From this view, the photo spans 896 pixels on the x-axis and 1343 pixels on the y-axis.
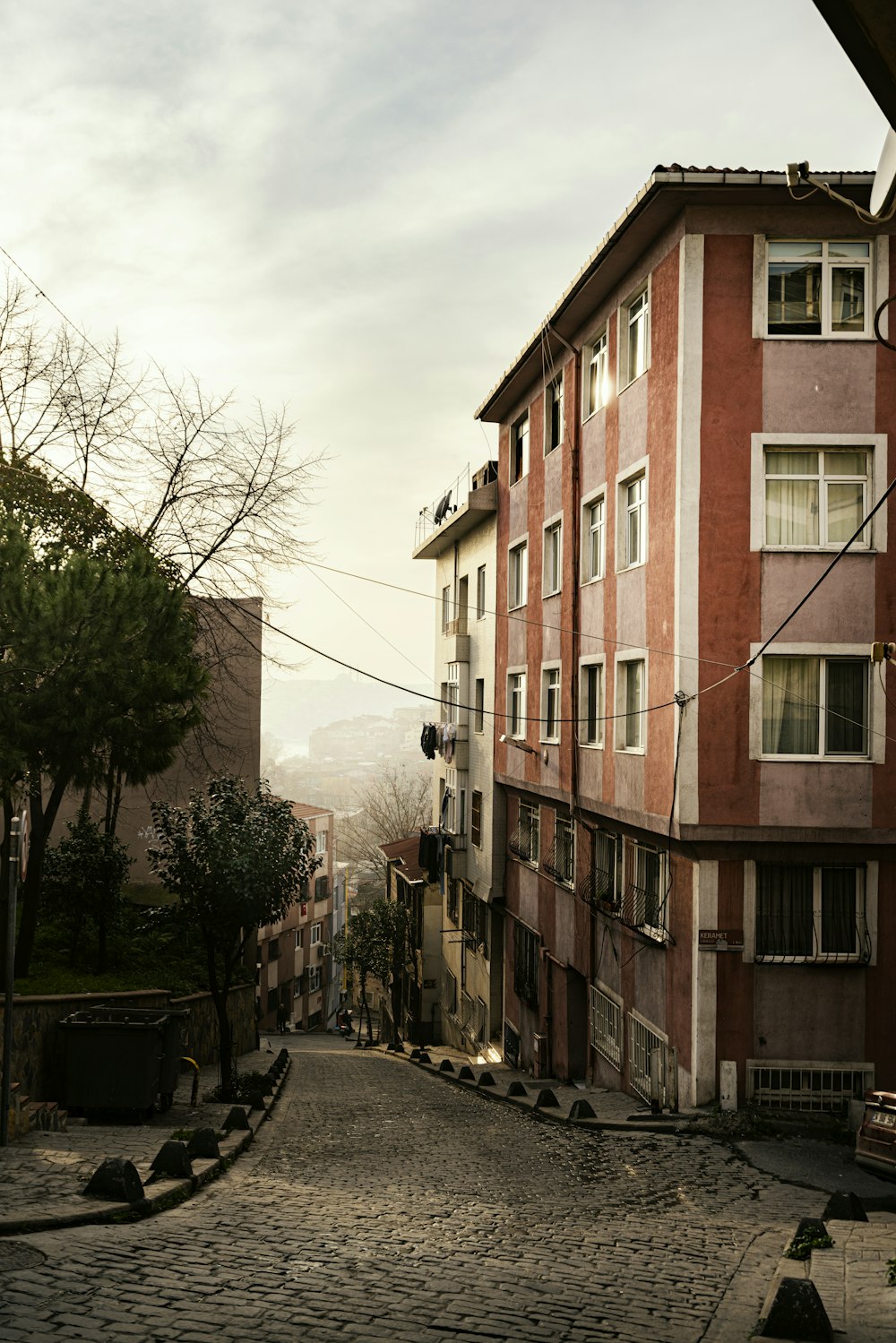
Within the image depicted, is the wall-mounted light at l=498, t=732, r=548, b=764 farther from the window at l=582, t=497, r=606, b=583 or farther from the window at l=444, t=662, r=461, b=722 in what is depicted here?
the window at l=582, t=497, r=606, b=583

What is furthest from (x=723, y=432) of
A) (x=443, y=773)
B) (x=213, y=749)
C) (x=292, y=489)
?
(x=443, y=773)

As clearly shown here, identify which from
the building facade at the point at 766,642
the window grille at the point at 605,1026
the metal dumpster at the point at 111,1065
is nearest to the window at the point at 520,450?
the building facade at the point at 766,642

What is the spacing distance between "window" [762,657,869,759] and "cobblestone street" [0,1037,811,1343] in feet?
16.7

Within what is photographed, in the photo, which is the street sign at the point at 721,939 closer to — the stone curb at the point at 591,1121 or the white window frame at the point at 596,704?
the stone curb at the point at 591,1121

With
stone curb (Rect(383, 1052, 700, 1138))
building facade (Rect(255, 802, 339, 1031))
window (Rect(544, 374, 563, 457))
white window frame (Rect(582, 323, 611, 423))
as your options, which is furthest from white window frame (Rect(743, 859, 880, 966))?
building facade (Rect(255, 802, 339, 1031))

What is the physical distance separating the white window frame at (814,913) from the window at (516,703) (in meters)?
11.1

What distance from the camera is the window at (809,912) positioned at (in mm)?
14305

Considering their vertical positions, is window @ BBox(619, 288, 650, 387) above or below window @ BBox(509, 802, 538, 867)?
above

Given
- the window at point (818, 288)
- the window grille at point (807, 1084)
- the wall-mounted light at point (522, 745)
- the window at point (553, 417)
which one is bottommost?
the window grille at point (807, 1084)

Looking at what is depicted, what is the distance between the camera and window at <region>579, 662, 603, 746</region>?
1923 cm

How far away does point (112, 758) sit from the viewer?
1742 cm

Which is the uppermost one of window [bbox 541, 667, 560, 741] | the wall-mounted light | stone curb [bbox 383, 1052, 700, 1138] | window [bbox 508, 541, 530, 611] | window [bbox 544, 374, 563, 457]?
window [bbox 544, 374, 563, 457]

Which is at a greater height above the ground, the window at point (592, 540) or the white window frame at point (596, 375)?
the white window frame at point (596, 375)

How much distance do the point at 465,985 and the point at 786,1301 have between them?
2919 cm
